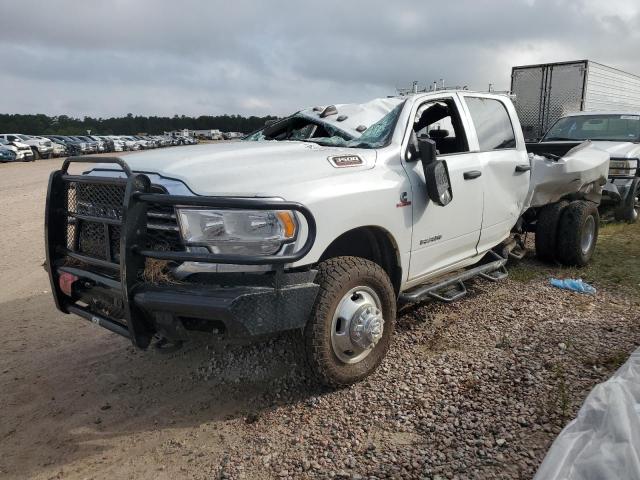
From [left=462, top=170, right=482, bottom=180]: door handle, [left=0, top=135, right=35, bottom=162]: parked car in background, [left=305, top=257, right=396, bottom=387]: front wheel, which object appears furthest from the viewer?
[left=0, top=135, right=35, bottom=162]: parked car in background

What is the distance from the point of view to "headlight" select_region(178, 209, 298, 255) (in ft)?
9.25

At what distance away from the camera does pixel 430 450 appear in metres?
2.75

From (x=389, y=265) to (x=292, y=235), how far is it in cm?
112

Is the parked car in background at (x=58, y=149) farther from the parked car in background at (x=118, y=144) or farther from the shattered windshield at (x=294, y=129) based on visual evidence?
the shattered windshield at (x=294, y=129)

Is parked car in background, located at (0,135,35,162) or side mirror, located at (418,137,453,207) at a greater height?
side mirror, located at (418,137,453,207)

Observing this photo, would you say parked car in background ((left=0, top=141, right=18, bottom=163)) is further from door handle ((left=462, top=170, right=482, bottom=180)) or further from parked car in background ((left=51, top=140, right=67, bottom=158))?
door handle ((left=462, top=170, right=482, bottom=180))

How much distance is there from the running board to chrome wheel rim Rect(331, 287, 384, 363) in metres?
0.65

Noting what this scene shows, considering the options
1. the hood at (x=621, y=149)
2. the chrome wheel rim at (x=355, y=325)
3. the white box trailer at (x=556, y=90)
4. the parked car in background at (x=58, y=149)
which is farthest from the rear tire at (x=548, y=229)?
the parked car in background at (x=58, y=149)

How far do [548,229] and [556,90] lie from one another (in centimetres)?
971

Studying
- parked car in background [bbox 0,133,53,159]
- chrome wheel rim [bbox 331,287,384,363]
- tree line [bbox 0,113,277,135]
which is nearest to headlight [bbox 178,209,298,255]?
chrome wheel rim [bbox 331,287,384,363]

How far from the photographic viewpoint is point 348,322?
10.6ft

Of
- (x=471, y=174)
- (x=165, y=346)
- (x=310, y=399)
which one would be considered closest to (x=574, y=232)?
(x=471, y=174)

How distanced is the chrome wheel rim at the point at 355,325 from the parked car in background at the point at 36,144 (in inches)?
1343

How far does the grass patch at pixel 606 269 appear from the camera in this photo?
5.66 meters
